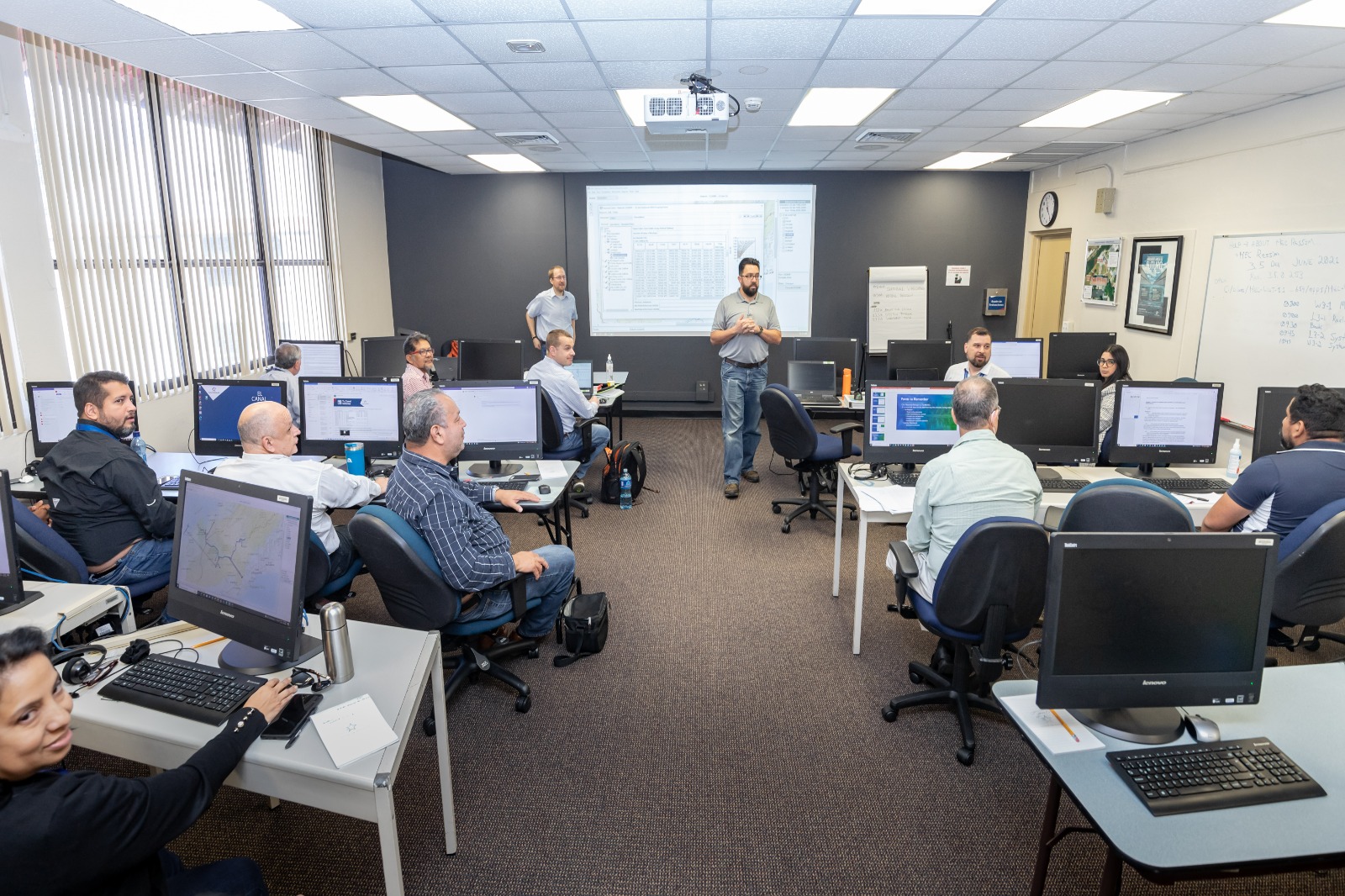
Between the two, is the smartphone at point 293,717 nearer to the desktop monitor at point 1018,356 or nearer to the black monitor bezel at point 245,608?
the black monitor bezel at point 245,608

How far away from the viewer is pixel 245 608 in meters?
1.85

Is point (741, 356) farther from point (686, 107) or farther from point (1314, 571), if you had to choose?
point (1314, 571)

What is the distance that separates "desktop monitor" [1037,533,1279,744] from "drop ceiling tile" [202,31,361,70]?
379 cm

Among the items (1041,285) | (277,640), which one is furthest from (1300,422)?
(1041,285)

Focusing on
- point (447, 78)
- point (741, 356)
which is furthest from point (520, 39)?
point (741, 356)

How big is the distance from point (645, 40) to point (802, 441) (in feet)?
7.96

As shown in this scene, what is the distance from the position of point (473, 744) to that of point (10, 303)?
11.9 feet

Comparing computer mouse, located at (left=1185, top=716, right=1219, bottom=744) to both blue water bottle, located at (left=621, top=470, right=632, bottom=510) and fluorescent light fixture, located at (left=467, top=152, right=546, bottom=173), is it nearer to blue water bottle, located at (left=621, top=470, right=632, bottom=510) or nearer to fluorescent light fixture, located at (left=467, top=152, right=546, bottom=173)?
blue water bottle, located at (left=621, top=470, right=632, bottom=510)

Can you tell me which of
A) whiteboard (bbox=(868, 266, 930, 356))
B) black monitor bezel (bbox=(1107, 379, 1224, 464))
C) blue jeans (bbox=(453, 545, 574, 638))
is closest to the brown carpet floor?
blue jeans (bbox=(453, 545, 574, 638))

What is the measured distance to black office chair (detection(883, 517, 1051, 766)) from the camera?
2.26 meters

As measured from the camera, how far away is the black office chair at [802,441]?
4516mm

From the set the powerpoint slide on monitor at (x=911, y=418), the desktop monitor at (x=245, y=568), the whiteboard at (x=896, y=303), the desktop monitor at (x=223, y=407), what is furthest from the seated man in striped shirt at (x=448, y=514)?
the whiteboard at (x=896, y=303)

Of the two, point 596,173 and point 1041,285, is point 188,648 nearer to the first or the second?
point 596,173

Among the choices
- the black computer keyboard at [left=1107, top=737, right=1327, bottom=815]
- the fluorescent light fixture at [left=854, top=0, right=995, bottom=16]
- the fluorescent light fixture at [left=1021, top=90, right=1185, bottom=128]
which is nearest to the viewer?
the black computer keyboard at [left=1107, top=737, right=1327, bottom=815]
